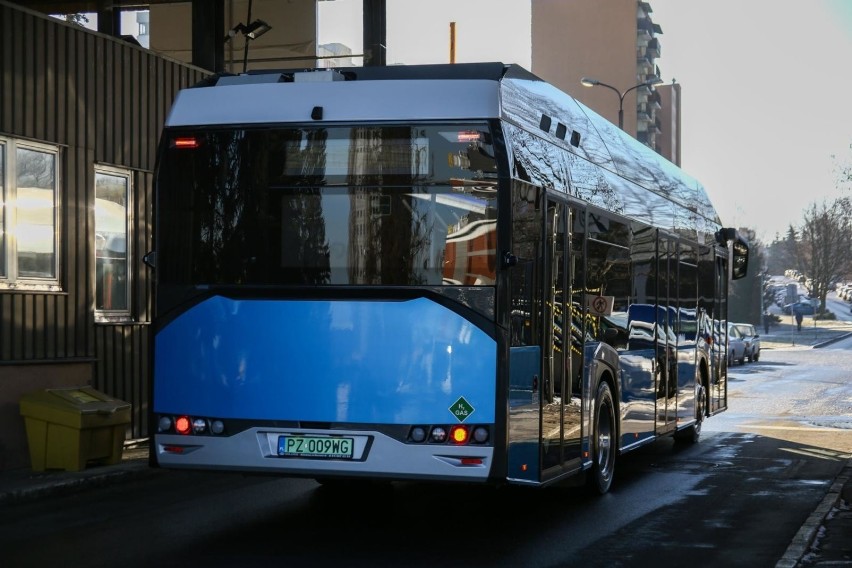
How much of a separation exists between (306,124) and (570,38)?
379ft

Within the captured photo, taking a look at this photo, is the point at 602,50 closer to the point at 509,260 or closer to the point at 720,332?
the point at 720,332

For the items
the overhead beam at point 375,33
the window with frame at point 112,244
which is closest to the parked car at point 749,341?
the overhead beam at point 375,33

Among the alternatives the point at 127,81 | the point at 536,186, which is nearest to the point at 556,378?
the point at 536,186

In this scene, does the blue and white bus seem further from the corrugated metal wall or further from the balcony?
the balcony

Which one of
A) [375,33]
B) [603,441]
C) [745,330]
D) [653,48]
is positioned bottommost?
[745,330]

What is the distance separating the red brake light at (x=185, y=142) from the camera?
9.57m

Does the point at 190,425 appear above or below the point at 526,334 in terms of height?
below

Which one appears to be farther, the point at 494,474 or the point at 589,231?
the point at 589,231

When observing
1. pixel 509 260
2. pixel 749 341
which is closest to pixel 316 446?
pixel 509 260

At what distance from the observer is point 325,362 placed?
9.16m

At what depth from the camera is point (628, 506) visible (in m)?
11.9

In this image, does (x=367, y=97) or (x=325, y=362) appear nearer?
(x=325, y=362)

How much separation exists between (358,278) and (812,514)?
15.1 ft

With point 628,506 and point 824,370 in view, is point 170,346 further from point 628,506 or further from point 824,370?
point 824,370
